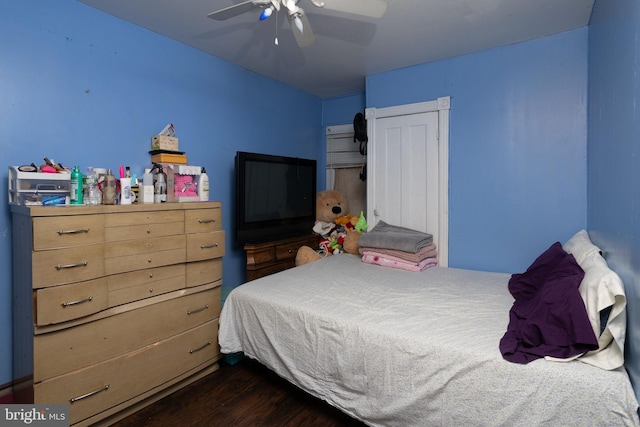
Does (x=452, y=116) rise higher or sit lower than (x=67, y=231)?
higher

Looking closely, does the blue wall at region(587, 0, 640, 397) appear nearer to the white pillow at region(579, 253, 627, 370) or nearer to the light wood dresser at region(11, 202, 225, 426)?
the white pillow at region(579, 253, 627, 370)

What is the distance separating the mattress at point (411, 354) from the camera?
1.17 metres

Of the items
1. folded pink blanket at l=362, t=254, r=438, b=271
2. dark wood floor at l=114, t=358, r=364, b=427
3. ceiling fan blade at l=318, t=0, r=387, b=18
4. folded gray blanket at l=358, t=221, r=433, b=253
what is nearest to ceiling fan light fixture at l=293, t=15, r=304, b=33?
ceiling fan blade at l=318, t=0, r=387, b=18

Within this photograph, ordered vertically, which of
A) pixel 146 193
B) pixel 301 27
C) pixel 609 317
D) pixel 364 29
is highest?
pixel 364 29

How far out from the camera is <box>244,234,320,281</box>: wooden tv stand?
283 cm

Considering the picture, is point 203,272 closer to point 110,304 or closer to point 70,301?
point 110,304

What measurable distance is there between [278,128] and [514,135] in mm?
2257

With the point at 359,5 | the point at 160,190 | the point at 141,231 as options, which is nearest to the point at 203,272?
the point at 141,231

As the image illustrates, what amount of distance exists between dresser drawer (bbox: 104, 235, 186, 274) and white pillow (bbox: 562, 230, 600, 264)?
223 cm

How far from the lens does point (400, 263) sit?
271 cm

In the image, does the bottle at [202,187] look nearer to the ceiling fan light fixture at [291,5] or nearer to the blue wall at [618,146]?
the ceiling fan light fixture at [291,5]

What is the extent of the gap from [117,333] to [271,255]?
1429mm

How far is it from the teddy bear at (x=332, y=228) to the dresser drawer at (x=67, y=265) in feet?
5.84

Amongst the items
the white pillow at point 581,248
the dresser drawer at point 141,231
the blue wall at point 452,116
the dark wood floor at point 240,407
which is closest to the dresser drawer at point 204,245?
the dresser drawer at point 141,231
